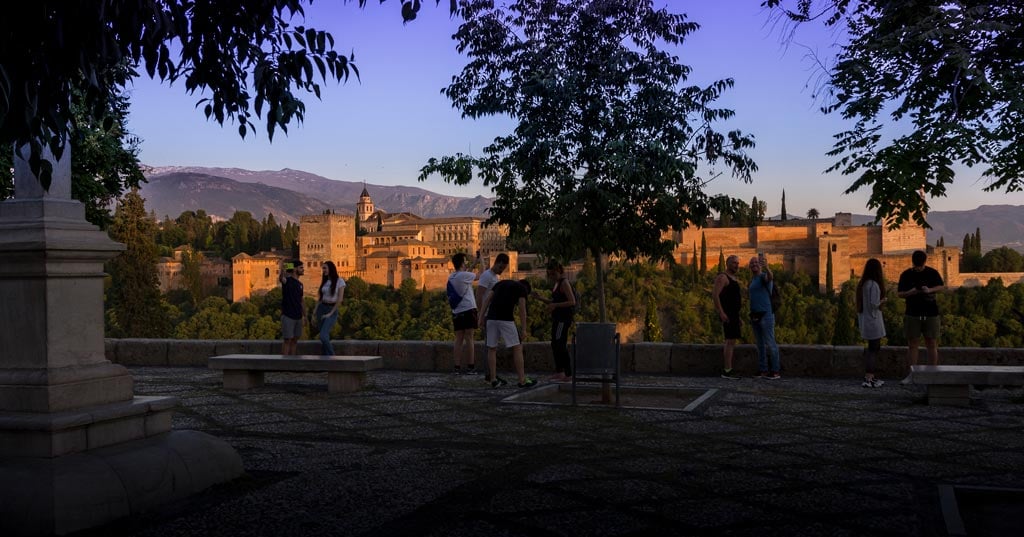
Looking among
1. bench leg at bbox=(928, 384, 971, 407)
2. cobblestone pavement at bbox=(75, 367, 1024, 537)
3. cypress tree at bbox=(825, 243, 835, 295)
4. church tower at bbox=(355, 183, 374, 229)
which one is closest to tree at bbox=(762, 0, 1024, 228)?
cobblestone pavement at bbox=(75, 367, 1024, 537)

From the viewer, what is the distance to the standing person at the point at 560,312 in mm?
9523

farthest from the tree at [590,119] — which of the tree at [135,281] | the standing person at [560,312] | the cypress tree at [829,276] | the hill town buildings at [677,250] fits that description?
the cypress tree at [829,276]

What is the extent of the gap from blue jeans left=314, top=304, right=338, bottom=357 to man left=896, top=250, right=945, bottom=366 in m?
6.51

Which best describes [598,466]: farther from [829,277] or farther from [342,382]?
[829,277]

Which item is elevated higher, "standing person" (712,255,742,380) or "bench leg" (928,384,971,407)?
"standing person" (712,255,742,380)

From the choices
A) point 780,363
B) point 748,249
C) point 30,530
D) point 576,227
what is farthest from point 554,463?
point 748,249

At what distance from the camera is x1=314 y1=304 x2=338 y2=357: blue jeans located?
1078 cm

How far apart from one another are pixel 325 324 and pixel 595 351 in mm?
4287

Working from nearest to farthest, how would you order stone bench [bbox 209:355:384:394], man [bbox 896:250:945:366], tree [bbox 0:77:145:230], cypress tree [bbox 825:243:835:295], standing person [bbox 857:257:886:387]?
stone bench [bbox 209:355:384:394] < man [bbox 896:250:945:366] < standing person [bbox 857:257:886:387] < tree [bbox 0:77:145:230] < cypress tree [bbox 825:243:835:295]

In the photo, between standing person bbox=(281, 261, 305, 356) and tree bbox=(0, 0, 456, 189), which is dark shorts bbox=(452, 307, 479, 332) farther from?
tree bbox=(0, 0, 456, 189)

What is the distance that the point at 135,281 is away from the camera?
3897cm

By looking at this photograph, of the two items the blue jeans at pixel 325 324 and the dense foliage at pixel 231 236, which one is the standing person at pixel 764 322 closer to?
the blue jeans at pixel 325 324

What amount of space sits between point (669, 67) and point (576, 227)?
73.2 inches

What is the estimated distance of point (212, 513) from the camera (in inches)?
165
